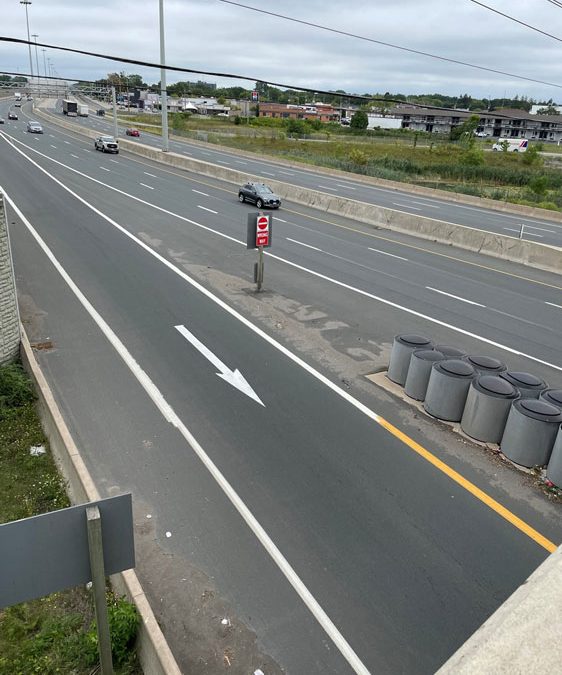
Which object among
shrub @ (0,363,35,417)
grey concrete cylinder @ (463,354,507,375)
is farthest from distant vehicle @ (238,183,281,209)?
shrub @ (0,363,35,417)

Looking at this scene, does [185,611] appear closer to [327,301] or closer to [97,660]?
[97,660]

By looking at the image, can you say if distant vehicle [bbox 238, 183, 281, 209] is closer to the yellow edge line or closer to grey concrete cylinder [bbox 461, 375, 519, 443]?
the yellow edge line

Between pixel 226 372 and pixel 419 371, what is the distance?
3.52 meters

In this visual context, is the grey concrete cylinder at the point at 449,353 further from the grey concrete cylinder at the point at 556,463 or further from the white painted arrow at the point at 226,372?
the white painted arrow at the point at 226,372

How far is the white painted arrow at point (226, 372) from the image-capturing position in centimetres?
950

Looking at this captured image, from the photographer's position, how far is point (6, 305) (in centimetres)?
965

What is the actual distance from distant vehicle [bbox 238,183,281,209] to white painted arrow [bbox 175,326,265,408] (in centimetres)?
1829

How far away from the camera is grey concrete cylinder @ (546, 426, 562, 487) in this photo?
277 inches

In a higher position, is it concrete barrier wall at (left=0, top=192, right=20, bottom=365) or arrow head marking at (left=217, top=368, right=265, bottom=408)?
concrete barrier wall at (left=0, top=192, right=20, bottom=365)

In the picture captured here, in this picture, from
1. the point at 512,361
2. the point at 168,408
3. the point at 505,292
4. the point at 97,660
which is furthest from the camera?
the point at 505,292

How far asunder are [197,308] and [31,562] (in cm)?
1050

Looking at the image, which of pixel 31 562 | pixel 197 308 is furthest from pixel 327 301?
pixel 31 562

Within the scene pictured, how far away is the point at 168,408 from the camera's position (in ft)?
28.9

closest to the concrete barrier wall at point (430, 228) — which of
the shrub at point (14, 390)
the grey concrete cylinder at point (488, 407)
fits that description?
the grey concrete cylinder at point (488, 407)
